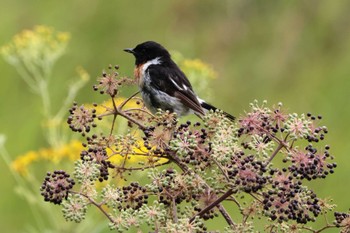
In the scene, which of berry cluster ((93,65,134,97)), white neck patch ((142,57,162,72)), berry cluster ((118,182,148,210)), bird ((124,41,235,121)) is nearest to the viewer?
berry cluster ((118,182,148,210))

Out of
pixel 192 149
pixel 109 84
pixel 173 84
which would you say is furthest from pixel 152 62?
pixel 192 149

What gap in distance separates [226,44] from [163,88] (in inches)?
274

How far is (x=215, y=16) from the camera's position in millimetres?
12969

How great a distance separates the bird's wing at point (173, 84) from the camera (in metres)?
5.24

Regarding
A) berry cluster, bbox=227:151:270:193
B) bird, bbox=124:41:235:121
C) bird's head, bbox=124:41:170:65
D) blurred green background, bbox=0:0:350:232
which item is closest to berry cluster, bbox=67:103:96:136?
berry cluster, bbox=227:151:270:193

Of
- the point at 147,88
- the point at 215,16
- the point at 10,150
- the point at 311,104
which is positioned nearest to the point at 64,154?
the point at 147,88

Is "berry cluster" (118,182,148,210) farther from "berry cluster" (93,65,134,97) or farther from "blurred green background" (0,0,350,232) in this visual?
"blurred green background" (0,0,350,232)

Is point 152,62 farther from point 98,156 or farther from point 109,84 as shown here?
point 98,156

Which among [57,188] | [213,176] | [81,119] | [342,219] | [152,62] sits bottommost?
[342,219]

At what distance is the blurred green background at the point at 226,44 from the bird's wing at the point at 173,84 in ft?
14.1

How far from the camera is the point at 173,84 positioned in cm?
544

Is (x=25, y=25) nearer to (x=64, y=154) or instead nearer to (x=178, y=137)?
(x=64, y=154)

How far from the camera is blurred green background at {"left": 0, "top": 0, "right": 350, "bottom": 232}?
1049 centimetres

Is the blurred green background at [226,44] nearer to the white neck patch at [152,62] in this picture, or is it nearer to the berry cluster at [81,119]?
the white neck patch at [152,62]
